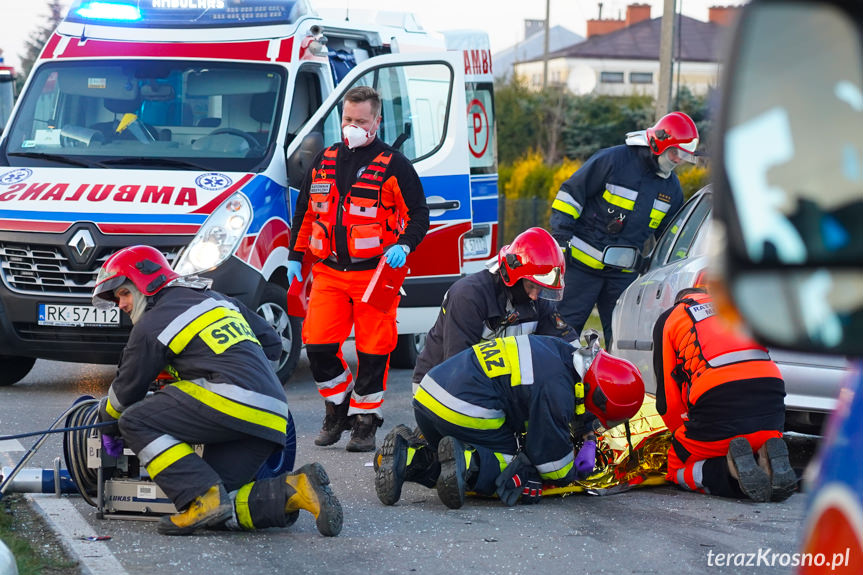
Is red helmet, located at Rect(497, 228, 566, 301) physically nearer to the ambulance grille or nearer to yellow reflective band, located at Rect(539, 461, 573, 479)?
yellow reflective band, located at Rect(539, 461, 573, 479)

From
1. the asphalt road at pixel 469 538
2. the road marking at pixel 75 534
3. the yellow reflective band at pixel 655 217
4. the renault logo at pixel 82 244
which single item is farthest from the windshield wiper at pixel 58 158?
the yellow reflective band at pixel 655 217

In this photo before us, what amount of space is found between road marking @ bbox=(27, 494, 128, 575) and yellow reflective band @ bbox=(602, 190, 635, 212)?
404 cm

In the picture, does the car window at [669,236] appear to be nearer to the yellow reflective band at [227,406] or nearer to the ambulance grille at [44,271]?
the ambulance grille at [44,271]

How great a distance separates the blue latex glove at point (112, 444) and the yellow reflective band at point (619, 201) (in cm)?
398

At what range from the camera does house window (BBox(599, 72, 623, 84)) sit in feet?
208

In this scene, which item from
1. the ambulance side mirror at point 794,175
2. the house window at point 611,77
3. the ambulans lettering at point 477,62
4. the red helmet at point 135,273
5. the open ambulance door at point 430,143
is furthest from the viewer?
the house window at point 611,77

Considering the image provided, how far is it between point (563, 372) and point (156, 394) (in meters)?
1.72

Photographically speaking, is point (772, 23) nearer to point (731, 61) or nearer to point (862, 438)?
point (731, 61)

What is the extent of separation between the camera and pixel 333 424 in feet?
22.7

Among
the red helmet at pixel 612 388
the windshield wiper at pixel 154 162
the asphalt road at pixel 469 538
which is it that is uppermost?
the windshield wiper at pixel 154 162

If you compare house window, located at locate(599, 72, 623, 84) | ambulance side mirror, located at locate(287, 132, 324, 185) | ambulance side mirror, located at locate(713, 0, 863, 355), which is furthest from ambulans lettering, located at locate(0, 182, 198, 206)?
house window, located at locate(599, 72, 623, 84)

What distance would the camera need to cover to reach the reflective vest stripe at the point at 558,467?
18.0 feet

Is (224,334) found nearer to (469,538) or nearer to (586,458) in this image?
(469,538)

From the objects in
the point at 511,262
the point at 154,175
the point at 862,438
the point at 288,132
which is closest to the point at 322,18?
the point at 288,132
